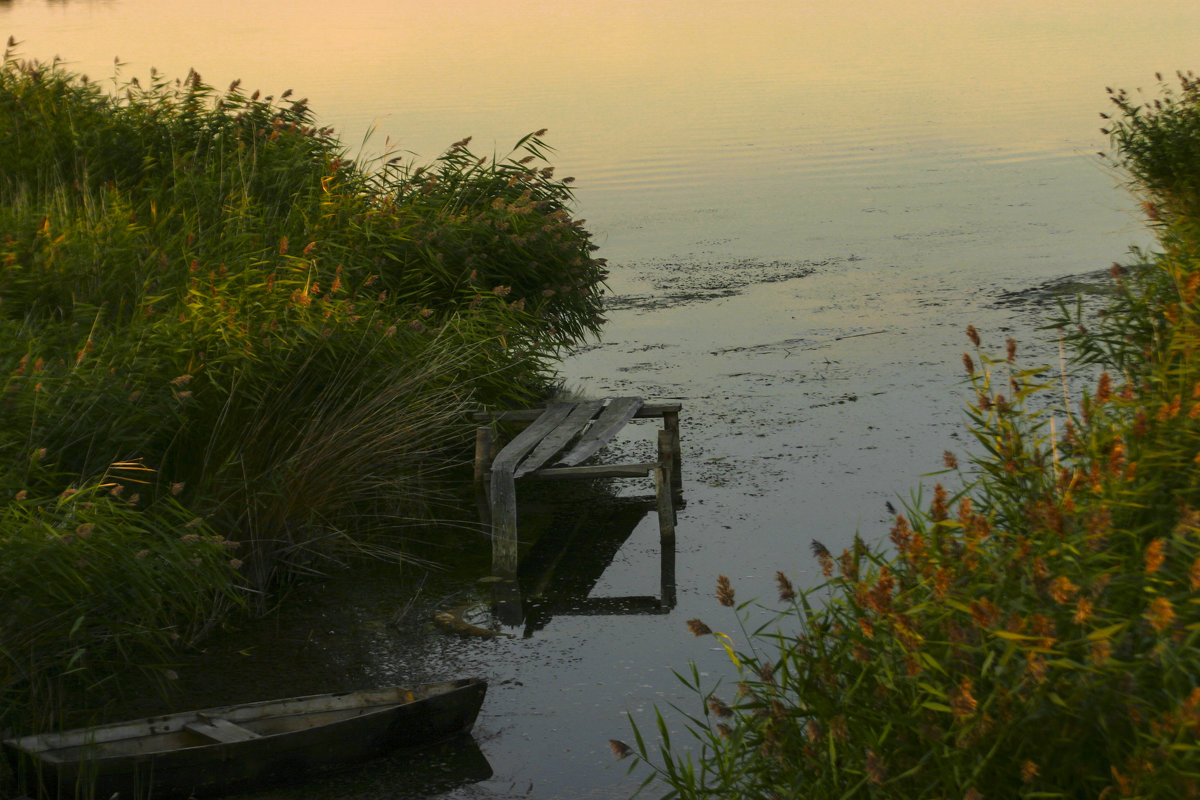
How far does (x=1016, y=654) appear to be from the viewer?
3744 mm

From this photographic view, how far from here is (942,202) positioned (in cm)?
1861

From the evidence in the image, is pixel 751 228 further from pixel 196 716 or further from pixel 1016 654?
pixel 1016 654

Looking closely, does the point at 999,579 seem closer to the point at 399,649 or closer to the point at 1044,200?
the point at 399,649

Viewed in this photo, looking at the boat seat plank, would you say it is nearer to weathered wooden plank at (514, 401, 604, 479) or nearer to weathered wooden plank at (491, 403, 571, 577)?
weathered wooden plank at (491, 403, 571, 577)

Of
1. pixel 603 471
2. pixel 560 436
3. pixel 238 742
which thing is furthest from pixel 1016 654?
pixel 560 436

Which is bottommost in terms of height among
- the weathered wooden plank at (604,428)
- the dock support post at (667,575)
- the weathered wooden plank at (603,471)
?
the dock support post at (667,575)

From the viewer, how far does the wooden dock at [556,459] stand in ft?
24.3

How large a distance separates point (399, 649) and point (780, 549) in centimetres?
220

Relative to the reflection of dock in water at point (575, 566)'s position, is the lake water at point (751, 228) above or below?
above

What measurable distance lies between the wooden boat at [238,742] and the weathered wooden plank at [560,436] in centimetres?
202

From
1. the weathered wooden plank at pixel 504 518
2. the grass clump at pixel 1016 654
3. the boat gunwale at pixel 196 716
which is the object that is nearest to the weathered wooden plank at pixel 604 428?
Result: the weathered wooden plank at pixel 504 518

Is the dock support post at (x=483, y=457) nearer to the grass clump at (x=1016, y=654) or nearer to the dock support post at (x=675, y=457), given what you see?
the dock support post at (x=675, y=457)

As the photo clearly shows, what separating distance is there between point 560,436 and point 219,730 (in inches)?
127

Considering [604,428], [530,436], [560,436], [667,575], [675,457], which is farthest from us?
[675,457]
